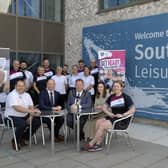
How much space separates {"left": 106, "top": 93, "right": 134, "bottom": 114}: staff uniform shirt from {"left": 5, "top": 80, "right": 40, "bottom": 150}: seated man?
55.1 inches

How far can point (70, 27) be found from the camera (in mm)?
10727

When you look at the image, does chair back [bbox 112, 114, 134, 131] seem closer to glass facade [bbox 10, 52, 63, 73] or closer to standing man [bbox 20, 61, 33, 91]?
standing man [bbox 20, 61, 33, 91]

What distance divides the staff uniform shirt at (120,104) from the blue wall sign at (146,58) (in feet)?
7.38

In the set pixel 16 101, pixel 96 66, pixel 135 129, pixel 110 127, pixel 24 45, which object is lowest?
pixel 135 129

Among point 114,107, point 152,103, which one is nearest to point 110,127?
point 114,107

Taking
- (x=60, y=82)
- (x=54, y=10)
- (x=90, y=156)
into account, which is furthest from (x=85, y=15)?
(x=90, y=156)

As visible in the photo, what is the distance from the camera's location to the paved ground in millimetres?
4543

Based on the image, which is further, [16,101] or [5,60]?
[5,60]

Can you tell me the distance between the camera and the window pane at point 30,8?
10727mm

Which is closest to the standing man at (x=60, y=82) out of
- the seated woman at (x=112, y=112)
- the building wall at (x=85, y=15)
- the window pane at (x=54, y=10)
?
the seated woman at (x=112, y=112)

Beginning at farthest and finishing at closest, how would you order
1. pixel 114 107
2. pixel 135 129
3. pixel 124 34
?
pixel 124 34
pixel 135 129
pixel 114 107

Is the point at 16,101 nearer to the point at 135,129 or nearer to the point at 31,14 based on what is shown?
the point at 135,129

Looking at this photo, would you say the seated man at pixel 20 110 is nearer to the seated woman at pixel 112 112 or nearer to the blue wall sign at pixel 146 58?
the seated woman at pixel 112 112

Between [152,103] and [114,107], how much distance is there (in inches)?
98.1
